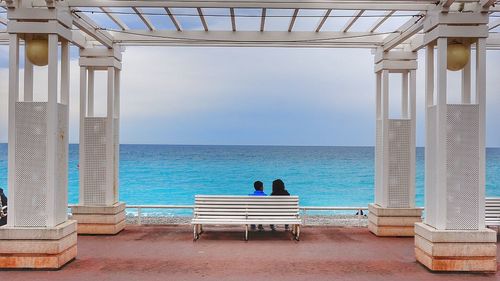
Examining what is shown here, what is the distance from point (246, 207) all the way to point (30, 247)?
4162mm

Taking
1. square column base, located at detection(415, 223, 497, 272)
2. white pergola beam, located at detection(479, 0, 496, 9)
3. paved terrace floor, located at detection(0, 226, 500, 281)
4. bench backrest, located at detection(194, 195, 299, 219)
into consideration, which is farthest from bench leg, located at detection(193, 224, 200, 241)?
white pergola beam, located at detection(479, 0, 496, 9)

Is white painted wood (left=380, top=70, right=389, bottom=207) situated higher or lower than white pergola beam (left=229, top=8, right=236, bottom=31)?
lower

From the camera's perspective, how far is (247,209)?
10.3 metres

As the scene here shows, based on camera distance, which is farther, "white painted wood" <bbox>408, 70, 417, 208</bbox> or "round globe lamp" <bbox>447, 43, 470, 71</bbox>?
"white painted wood" <bbox>408, 70, 417, 208</bbox>

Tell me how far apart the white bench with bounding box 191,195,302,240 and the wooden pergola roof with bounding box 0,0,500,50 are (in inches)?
124

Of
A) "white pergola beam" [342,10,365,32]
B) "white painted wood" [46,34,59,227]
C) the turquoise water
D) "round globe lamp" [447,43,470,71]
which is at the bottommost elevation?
the turquoise water

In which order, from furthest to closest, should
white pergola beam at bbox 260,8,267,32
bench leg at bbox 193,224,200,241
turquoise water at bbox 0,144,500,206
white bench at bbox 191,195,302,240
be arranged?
1. turquoise water at bbox 0,144,500,206
2. white bench at bbox 191,195,302,240
3. bench leg at bbox 193,224,200,241
4. white pergola beam at bbox 260,8,267,32

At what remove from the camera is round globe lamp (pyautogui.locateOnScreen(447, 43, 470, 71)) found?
766 centimetres

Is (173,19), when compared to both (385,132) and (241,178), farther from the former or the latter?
(241,178)

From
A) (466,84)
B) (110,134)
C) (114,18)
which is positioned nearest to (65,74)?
(114,18)

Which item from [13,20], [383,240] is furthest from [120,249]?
[383,240]

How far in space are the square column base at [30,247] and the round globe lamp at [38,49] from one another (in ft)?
7.89

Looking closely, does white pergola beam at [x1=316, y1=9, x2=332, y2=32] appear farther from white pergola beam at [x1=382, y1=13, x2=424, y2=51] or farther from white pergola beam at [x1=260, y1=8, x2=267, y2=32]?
white pergola beam at [x1=382, y1=13, x2=424, y2=51]

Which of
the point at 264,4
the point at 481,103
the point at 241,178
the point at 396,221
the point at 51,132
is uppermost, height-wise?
the point at 264,4
